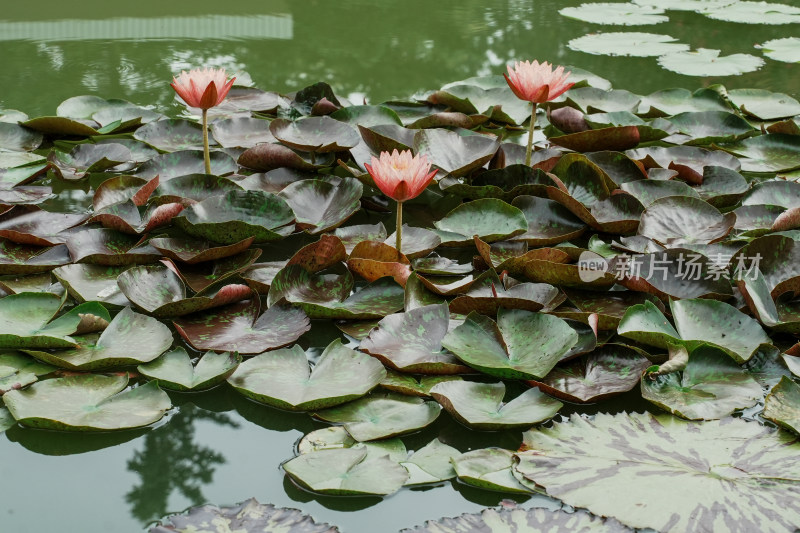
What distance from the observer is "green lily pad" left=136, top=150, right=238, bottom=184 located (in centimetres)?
217

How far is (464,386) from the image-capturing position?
4.45 feet

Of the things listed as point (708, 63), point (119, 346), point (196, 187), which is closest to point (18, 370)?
point (119, 346)

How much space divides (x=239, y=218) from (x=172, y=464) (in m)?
0.80

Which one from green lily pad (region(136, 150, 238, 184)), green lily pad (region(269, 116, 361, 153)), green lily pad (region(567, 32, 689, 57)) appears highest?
green lily pad (region(567, 32, 689, 57))

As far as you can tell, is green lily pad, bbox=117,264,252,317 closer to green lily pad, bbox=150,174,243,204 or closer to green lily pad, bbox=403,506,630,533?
green lily pad, bbox=150,174,243,204

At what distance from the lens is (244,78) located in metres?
3.08

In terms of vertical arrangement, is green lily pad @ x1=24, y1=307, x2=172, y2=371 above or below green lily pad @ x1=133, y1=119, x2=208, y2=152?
below

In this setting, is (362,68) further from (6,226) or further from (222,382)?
(222,382)

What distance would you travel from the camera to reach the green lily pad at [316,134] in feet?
7.37

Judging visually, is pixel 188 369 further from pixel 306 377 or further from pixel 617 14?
pixel 617 14

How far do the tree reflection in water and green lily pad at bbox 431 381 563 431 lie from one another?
37cm

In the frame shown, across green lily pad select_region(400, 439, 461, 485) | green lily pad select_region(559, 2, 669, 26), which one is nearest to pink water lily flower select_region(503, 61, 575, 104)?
green lily pad select_region(400, 439, 461, 485)

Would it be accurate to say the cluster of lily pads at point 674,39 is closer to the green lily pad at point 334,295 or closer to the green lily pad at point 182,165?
the green lily pad at point 182,165

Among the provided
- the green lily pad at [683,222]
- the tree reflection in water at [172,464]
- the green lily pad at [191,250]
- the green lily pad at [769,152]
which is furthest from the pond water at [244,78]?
the green lily pad at [769,152]
